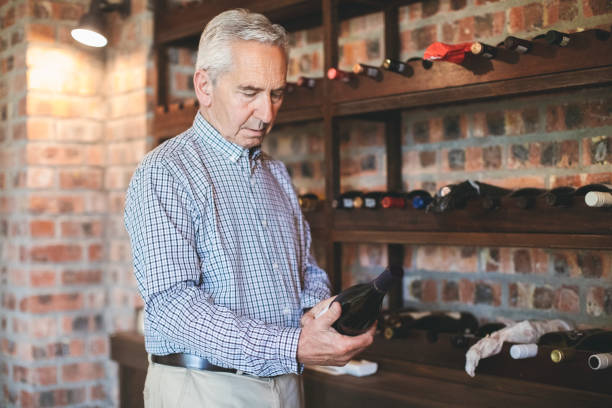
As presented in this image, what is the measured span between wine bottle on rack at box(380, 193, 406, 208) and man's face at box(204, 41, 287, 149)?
658 mm

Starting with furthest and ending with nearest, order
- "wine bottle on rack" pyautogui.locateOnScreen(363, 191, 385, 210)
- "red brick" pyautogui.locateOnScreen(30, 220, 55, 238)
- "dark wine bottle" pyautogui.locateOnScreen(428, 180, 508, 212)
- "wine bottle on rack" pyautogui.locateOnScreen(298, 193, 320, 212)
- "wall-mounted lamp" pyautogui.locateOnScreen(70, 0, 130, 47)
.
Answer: "red brick" pyautogui.locateOnScreen(30, 220, 55, 238)
"wall-mounted lamp" pyautogui.locateOnScreen(70, 0, 130, 47)
"wine bottle on rack" pyautogui.locateOnScreen(298, 193, 320, 212)
"wine bottle on rack" pyautogui.locateOnScreen(363, 191, 385, 210)
"dark wine bottle" pyautogui.locateOnScreen(428, 180, 508, 212)

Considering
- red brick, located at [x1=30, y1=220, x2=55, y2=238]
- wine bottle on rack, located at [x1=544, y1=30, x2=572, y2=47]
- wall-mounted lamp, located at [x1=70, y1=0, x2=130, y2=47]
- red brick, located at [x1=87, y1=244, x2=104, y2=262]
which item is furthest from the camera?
red brick, located at [x1=87, y1=244, x2=104, y2=262]

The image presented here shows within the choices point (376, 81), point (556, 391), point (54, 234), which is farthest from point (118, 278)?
point (556, 391)

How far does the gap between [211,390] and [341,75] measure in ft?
3.89

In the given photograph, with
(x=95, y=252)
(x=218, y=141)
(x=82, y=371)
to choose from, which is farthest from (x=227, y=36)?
(x=82, y=371)

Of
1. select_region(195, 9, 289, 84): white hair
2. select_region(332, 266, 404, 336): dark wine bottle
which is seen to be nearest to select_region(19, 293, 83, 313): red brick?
select_region(195, 9, 289, 84): white hair

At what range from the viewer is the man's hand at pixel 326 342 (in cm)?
136

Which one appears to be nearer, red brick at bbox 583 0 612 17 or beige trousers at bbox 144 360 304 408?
beige trousers at bbox 144 360 304 408

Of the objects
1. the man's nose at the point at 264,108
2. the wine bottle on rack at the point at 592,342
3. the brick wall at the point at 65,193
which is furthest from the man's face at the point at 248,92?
the brick wall at the point at 65,193

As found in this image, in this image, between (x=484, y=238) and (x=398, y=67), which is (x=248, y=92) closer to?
(x=398, y=67)

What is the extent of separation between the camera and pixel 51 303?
318cm

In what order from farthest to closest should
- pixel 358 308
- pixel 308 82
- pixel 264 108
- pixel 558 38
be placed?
pixel 308 82 < pixel 558 38 < pixel 264 108 < pixel 358 308

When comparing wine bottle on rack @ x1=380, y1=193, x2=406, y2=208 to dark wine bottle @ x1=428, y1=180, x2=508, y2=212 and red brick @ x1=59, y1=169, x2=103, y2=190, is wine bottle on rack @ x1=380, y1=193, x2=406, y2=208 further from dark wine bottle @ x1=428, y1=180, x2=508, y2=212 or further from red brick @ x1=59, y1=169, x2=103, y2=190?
red brick @ x1=59, y1=169, x2=103, y2=190

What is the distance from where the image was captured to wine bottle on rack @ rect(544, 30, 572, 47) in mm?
1770
